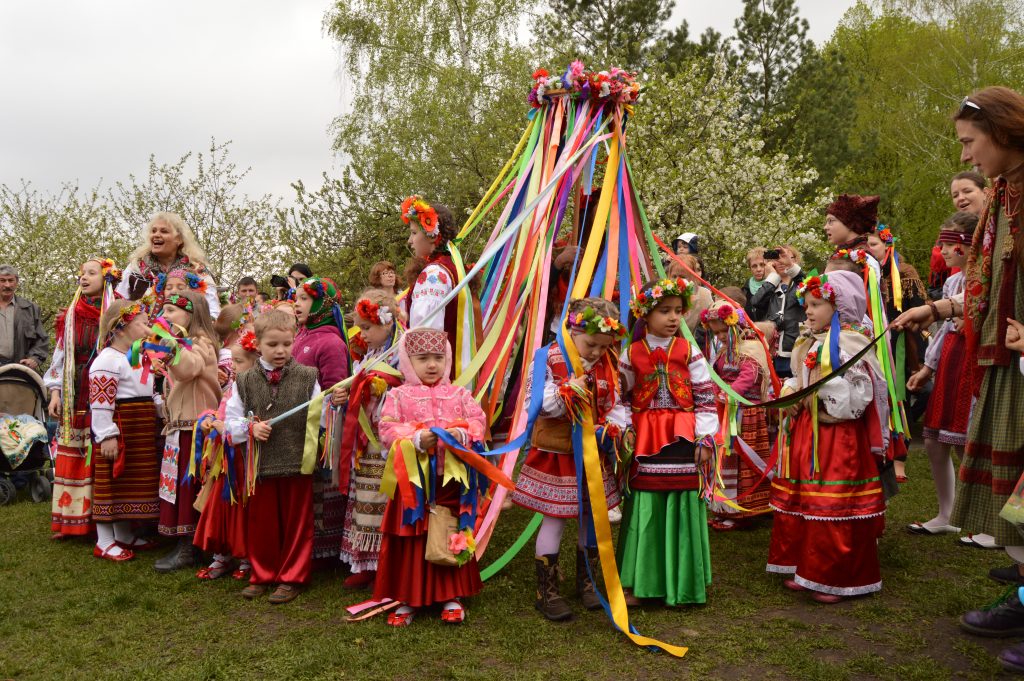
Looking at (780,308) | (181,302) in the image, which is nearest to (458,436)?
(181,302)

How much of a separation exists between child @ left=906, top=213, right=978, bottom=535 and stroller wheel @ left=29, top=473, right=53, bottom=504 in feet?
24.5

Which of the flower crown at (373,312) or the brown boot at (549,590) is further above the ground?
the flower crown at (373,312)

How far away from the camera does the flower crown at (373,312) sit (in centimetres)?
473

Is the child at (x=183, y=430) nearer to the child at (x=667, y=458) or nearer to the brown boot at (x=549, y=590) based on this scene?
the brown boot at (x=549, y=590)

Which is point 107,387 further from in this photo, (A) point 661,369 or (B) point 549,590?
(A) point 661,369

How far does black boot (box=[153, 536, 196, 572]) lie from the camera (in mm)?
5004

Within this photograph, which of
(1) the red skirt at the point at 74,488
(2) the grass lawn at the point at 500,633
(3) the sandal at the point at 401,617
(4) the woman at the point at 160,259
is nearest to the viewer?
(2) the grass lawn at the point at 500,633

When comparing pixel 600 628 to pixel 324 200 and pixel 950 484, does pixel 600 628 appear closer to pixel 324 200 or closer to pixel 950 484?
pixel 950 484

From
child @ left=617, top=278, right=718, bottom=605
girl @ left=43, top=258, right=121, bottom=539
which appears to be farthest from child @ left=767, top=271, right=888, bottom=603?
girl @ left=43, top=258, right=121, bottom=539

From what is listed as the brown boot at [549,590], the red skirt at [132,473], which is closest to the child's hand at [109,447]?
the red skirt at [132,473]

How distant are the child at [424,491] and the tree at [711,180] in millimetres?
9741

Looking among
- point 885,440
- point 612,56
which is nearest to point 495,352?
point 885,440

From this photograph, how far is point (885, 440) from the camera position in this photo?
431 centimetres

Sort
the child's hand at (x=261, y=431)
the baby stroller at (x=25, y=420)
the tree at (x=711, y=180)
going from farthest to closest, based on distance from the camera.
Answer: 1. the tree at (x=711, y=180)
2. the baby stroller at (x=25, y=420)
3. the child's hand at (x=261, y=431)
